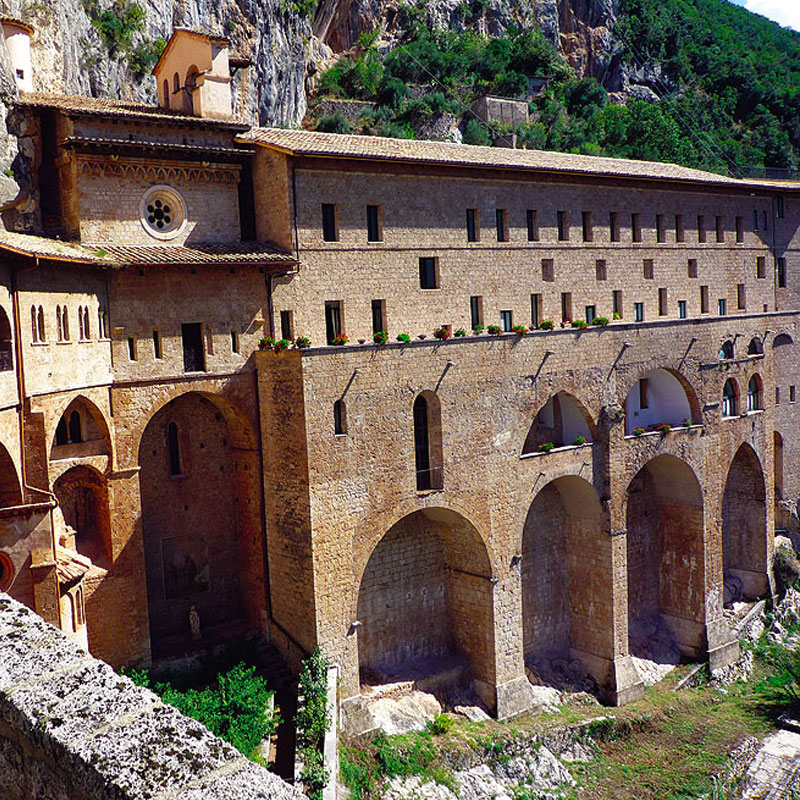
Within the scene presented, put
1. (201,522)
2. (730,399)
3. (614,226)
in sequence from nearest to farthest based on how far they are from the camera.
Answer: (201,522), (614,226), (730,399)

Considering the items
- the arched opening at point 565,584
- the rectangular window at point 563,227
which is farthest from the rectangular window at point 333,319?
the rectangular window at point 563,227

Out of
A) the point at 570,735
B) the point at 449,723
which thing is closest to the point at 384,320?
the point at 449,723

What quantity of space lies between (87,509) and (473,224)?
46.0 feet

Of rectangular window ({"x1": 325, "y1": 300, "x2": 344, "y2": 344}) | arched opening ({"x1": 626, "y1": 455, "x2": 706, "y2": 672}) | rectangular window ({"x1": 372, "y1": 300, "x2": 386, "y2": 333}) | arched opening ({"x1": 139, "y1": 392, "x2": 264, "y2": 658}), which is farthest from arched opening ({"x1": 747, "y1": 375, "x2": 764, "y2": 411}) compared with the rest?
arched opening ({"x1": 139, "y1": 392, "x2": 264, "y2": 658})

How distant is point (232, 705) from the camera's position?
719 inches

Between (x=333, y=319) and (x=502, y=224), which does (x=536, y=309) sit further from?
(x=333, y=319)

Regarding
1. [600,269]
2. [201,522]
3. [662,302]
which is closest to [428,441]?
[201,522]

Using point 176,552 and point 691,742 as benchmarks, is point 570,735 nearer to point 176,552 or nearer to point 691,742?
point 691,742

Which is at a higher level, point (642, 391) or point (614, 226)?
point (614, 226)

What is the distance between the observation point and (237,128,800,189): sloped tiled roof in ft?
76.1

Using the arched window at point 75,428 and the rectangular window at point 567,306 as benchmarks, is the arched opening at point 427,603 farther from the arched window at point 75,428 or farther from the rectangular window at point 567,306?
the rectangular window at point 567,306

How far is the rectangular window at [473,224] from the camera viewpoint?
26625mm

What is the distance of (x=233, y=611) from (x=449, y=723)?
6454mm

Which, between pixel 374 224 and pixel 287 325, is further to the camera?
pixel 374 224
